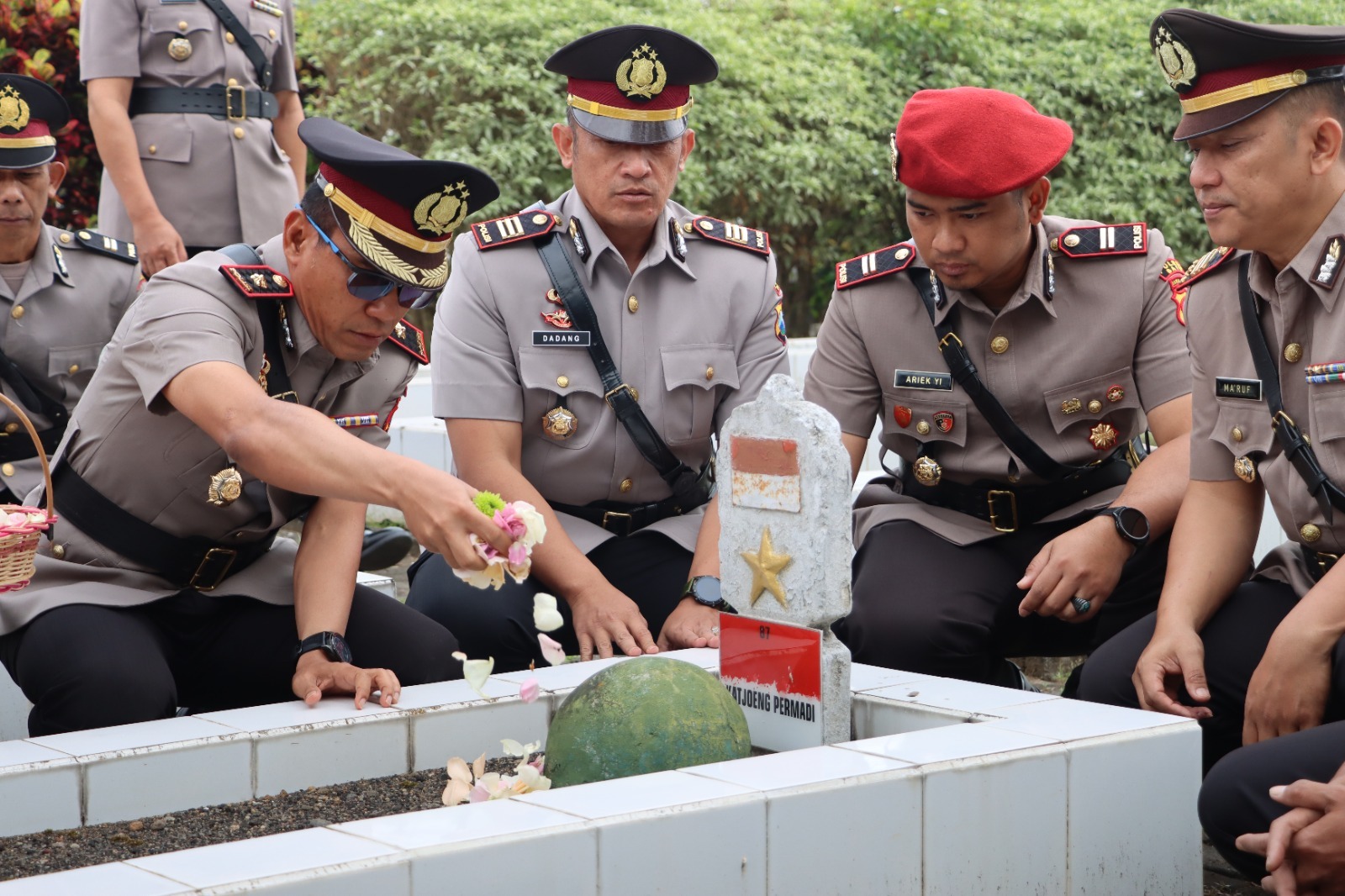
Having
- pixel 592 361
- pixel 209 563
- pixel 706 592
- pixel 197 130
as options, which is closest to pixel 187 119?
pixel 197 130

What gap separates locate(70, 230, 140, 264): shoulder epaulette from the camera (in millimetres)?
4703

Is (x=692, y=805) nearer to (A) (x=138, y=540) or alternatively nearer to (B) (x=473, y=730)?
(B) (x=473, y=730)

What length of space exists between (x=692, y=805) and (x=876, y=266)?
2.03m

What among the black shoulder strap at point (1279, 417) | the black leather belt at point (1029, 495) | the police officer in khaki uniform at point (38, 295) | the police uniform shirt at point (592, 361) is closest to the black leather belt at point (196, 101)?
the police officer in khaki uniform at point (38, 295)

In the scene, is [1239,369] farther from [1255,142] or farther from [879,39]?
[879,39]

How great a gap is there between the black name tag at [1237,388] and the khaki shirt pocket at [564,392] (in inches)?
60.8

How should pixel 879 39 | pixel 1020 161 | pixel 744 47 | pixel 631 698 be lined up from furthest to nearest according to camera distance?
pixel 879 39 < pixel 744 47 < pixel 1020 161 < pixel 631 698

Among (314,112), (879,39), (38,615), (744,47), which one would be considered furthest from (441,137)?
(38,615)

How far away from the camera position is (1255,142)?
3.09 meters

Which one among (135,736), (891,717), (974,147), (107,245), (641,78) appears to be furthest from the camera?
(107,245)

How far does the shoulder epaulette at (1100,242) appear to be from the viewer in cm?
392

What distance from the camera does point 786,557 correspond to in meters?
3.00

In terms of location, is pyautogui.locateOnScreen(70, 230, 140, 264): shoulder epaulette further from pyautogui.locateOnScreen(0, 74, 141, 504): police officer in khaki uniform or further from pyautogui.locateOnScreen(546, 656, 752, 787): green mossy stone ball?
pyautogui.locateOnScreen(546, 656, 752, 787): green mossy stone ball

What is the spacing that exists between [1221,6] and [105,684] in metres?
10.0
